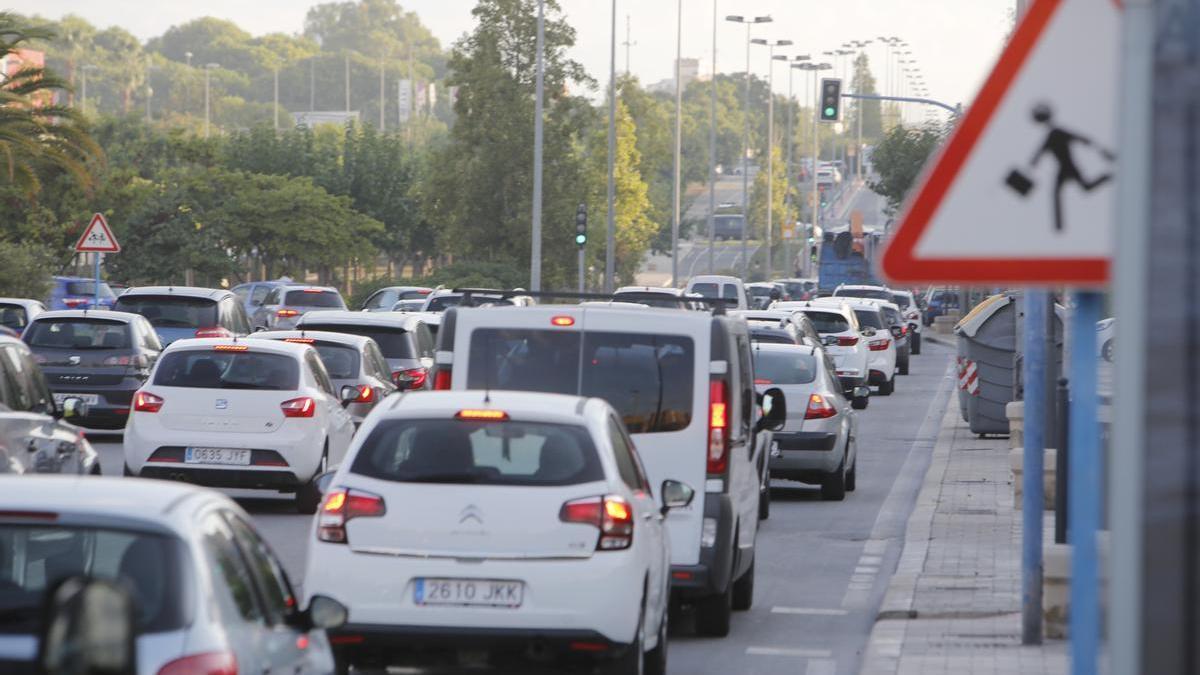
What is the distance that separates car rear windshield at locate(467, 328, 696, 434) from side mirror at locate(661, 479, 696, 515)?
1355 millimetres

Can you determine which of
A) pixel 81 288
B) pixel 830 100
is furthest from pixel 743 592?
pixel 81 288

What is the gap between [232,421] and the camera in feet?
62.4

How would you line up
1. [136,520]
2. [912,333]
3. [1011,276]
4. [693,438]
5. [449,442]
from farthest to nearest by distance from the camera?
[912,333] → [693,438] → [449,442] → [136,520] → [1011,276]

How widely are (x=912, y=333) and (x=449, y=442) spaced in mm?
54640

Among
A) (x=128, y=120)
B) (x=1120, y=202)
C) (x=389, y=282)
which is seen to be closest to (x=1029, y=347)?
(x=1120, y=202)

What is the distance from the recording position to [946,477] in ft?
80.6

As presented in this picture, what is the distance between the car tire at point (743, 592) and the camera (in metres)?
13.8

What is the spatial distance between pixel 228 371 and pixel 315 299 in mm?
29285

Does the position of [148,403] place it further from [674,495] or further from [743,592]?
[674,495]

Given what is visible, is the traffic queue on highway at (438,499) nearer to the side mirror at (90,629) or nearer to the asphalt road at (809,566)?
the side mirror at (90,629)

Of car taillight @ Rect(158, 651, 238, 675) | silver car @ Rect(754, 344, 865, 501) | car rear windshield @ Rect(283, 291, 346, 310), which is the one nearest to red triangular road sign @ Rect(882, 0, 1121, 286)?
car taillight @ Rect(158, 651, 238, 675)

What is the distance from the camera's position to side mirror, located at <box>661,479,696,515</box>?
10.7 metres

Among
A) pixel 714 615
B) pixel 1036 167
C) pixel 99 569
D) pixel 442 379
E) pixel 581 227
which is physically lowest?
pixel 714 615

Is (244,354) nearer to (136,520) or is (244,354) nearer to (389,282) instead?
(136,520)
